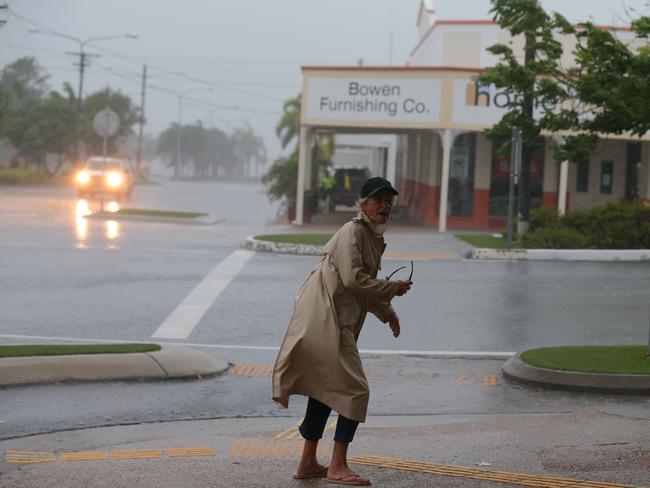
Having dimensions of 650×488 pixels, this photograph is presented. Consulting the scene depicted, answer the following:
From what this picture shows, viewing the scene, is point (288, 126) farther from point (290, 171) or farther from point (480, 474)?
point (480, 474)

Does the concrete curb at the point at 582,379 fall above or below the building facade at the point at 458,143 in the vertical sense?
below

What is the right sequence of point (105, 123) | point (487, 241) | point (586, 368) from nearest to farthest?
point (586, 368)
point (487, 241)
point (105, 123)

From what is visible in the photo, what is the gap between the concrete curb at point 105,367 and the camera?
9.95m

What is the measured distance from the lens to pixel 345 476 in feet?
20.8

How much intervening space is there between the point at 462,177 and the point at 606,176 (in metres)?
4.46

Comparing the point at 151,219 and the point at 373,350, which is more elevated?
the point at 151,219

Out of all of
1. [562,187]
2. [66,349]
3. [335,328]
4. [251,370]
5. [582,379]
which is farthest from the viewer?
[562,187]

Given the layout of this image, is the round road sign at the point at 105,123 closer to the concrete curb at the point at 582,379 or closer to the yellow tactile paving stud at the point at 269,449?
the concrete curb at the point at 582,379

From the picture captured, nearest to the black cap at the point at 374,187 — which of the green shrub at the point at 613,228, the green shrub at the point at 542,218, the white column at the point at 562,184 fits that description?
the green shrub at the point at 613,228

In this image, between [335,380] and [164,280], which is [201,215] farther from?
[335,380]

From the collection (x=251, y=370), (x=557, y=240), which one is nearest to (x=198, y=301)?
(x=251, y=370)

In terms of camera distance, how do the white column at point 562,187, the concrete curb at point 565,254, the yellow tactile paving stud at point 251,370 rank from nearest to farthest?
the yellow tactile paving stud at point 251,370
the concrete curb at point 565,254
the white column at point 562,187

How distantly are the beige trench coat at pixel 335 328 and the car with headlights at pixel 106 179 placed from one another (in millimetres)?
37083

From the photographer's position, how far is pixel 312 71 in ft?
102
